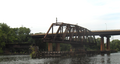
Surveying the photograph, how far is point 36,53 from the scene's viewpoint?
60.7m

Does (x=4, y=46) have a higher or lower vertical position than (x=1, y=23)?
lower

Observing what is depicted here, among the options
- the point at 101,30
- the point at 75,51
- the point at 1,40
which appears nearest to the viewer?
the point at 75,51

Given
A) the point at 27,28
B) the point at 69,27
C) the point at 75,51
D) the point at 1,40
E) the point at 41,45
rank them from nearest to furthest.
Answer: the point at 69,27, the point at 75,51, the point at 1,40, the point at 41,45, the point at 27,28

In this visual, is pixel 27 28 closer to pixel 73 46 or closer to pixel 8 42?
pixel 8 42

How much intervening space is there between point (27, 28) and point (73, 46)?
65.4m

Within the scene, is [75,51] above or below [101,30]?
below

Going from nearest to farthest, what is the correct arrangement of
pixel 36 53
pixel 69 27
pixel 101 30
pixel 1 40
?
pixel 36 53 → pixel 69 27 → pixel 1 40 → pixel 101 30

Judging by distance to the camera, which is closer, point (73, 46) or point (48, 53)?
point (48, 53)

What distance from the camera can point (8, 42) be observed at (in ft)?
342

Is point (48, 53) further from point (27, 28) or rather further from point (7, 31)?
point (27, 28)

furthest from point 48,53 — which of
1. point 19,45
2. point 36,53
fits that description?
point 19,45

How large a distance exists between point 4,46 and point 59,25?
1974 inches

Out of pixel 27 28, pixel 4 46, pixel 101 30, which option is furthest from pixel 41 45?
pixel 101 30

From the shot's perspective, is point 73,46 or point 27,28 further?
point 27,28
